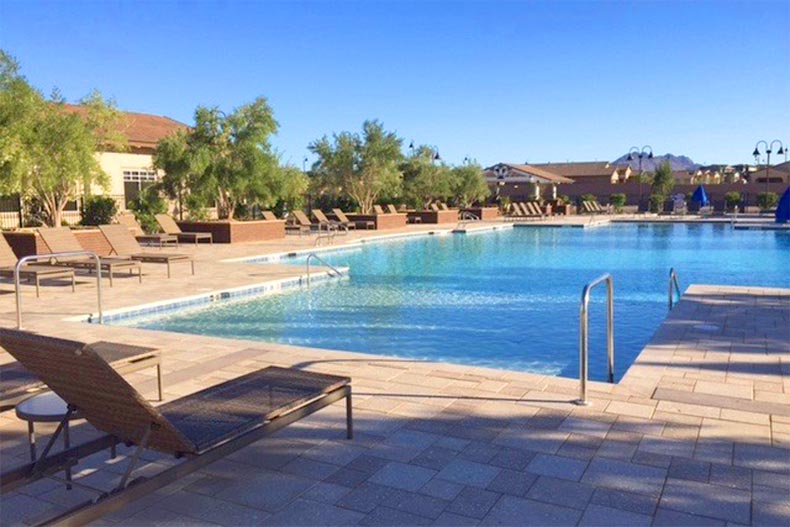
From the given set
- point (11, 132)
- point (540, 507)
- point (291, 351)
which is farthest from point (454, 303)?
point (11, 132)

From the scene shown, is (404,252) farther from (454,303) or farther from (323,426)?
(323,426)

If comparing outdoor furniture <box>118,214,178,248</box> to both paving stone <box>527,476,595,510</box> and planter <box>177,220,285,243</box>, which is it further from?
paving stone <box>527,476,595,510</box>

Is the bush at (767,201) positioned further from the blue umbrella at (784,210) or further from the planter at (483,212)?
the blue umbrella at (784,210)

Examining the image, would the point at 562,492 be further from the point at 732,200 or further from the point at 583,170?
the point at 583,170

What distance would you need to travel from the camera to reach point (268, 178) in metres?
22.4

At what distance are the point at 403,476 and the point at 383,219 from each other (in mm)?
25353

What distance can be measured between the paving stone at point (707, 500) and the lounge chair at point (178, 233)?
17019 millimetres

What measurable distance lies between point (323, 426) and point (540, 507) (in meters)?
1.66

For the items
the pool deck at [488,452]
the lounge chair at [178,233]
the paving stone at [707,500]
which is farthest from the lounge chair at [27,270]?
the paving stone at [707,500]

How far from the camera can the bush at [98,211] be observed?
19.2m

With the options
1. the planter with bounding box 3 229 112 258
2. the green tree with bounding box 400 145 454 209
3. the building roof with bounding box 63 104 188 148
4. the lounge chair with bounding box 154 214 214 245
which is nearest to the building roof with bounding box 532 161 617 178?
the green tree with bounding box 400 145 454 209

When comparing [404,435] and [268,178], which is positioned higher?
[268,178]

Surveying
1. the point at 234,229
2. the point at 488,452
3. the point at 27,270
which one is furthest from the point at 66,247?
the point at 488,452

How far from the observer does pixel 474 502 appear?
10.9 feet
